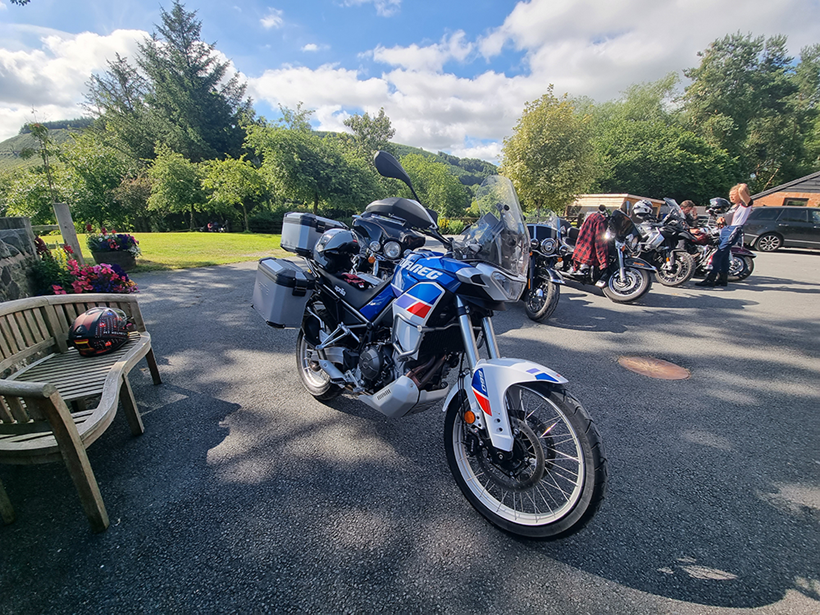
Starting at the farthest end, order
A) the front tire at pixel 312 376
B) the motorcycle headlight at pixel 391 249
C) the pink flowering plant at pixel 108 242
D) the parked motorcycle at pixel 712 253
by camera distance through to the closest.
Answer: the parked motorcycle at pixel 712 253 → the pink flowering plant at pixel 108 242 → the motorcycle headlight at pixel 391 249 → the front tire at pixel 312 376

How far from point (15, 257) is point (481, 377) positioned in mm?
4683

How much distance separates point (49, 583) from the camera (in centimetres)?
145

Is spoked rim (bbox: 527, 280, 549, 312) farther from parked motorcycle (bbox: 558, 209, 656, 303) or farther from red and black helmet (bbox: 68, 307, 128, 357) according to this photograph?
red and black helmet (bbox: 68, 307, 128, 357)

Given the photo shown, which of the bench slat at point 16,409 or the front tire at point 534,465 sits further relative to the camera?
the bench slat at point 16,409

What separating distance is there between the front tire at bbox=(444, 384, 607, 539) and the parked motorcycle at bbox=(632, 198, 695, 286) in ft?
23.7

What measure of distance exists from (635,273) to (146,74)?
47.2m

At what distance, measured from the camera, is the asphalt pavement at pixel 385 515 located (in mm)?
1441

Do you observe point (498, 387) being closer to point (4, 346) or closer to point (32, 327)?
point (4, 346)

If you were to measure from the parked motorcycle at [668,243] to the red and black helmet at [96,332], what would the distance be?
340 inches

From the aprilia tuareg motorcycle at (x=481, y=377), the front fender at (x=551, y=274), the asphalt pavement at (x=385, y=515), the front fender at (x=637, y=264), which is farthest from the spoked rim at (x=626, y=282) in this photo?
the aprilia tuareg motorcycle at (x=481, y=377)

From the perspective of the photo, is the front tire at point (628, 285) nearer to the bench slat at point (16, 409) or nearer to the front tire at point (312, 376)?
the front tire at point (312, 376)

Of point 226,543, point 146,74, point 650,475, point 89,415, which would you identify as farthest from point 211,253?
point 146,74

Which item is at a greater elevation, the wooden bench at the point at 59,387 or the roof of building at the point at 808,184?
the roof of building at the point at 808,184

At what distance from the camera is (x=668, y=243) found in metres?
7.65
